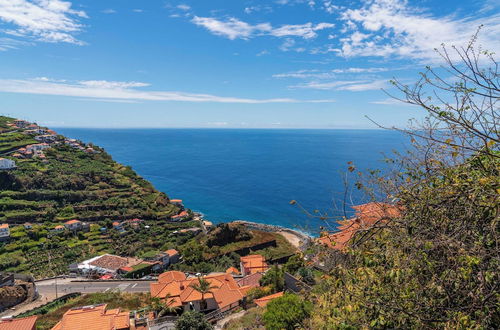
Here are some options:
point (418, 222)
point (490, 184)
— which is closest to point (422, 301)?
point (418, 222)

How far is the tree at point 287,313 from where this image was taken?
37.7 ft

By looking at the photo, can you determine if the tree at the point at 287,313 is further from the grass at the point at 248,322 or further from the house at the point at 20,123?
the house at the point at 20,123

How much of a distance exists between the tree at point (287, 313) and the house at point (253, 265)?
18.3m

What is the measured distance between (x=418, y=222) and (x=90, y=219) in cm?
5941

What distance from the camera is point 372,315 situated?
3.89m

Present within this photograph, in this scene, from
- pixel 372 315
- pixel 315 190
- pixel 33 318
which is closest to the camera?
pixel 372 315

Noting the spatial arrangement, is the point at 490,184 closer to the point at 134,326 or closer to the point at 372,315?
the point at 372,315

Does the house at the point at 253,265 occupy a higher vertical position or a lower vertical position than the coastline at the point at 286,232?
higher

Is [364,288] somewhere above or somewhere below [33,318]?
above

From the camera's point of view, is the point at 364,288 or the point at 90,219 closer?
the point at 364,288

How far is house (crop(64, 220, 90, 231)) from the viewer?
47.5 m

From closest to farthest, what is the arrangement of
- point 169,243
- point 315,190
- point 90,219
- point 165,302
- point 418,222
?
1. point 418,222
2. point 165,302
3. point 169,243
4. point 90,219
5. point 315,190

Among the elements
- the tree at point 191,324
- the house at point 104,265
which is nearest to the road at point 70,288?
the house at point 104,265

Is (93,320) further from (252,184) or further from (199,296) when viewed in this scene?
(252,184)
